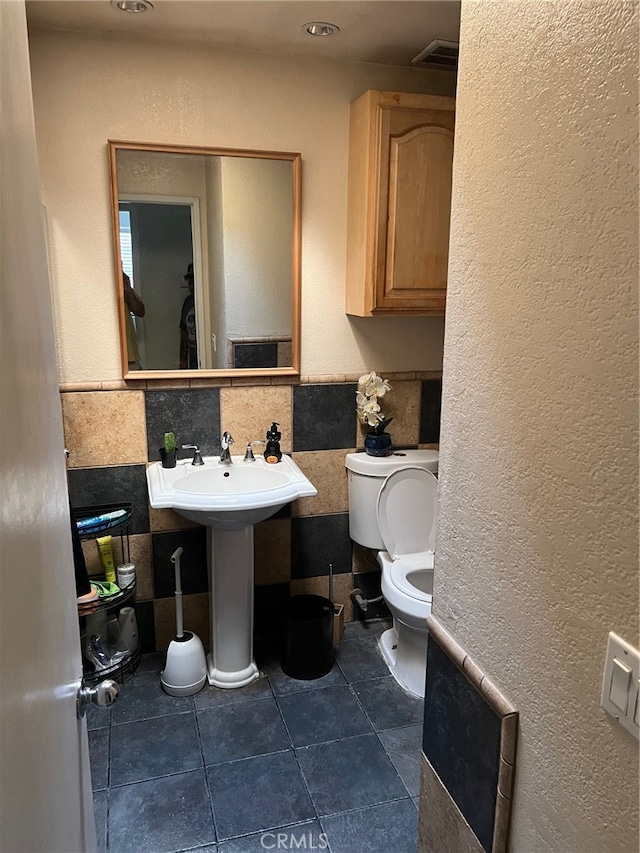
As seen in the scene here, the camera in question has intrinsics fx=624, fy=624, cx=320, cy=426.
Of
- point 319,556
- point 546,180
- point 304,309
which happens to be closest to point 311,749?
point 319,556

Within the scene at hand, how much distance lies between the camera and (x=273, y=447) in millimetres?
2551

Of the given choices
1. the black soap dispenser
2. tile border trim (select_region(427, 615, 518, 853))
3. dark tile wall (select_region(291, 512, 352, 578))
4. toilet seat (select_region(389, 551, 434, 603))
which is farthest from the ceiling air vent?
tile border trim (select_region(427, 615, 518, 853))

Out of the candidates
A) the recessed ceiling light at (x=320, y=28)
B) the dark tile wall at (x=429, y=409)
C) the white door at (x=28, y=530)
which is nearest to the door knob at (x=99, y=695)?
the white door at (x=28, y=530)

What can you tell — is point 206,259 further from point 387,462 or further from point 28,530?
point 28,530

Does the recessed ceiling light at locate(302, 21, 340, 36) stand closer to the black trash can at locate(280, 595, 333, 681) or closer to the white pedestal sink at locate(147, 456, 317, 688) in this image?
the white pedestal sink at locate(147, 456, 317, 688)

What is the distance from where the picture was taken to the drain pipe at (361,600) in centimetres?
284

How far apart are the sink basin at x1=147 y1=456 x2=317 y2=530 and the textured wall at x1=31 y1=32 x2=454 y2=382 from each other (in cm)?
45

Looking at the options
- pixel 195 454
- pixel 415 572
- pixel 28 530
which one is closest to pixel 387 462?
pixel 415 572

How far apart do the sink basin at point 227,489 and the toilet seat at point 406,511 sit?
1.37ft

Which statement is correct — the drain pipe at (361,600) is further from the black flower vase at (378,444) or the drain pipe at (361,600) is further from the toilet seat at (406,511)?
the black flower vase at (378,444)

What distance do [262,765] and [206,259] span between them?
1826 mm

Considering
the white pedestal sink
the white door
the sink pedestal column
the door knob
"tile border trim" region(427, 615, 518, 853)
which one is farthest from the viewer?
the sink pedestal column

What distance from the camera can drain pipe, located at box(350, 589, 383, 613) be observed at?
2.84 meters

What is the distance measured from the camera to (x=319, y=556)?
280 centimetres
